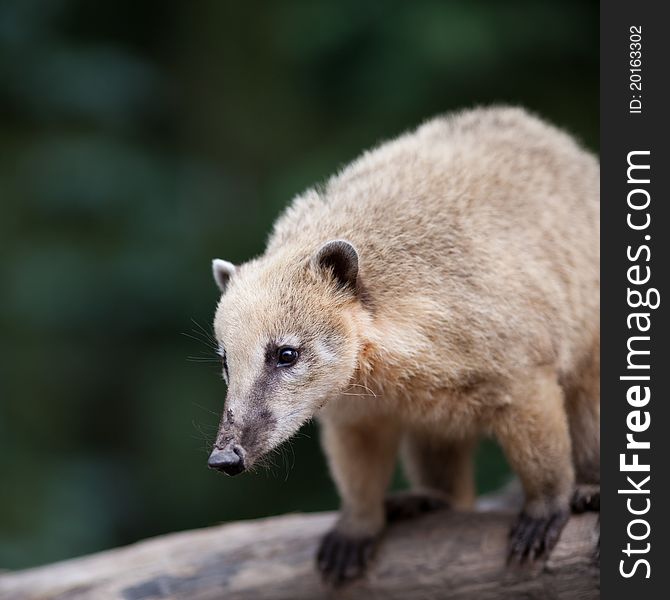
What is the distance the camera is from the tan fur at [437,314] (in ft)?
15.1

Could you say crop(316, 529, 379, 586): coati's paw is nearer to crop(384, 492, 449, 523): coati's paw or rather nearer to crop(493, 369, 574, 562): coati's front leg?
crop(384, 492, 449, 523): coati's paw

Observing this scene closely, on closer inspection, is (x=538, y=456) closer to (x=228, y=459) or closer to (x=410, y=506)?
(x=410, y=506)

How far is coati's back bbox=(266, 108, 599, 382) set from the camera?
4852mm

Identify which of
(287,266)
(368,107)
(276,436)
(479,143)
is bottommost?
(276,436)

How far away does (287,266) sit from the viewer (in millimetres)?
4750

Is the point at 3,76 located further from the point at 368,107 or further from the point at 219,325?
the point at 219,325

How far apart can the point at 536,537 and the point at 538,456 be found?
41 cm

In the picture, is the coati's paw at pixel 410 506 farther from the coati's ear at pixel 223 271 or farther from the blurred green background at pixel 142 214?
the blurred green background at pixel 142 214

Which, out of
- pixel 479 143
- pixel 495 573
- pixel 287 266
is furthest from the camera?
pixel 479 143

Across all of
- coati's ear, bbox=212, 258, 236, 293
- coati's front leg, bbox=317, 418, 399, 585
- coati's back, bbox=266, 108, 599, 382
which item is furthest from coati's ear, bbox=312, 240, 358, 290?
coati's front leg, bbox=317, 418, 399, 585

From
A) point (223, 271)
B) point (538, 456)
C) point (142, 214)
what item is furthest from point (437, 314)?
point (142, 214)

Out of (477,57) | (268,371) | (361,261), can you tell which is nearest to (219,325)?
(268,371)

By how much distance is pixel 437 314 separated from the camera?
4.82 metres

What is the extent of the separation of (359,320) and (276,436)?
26.5 inches
